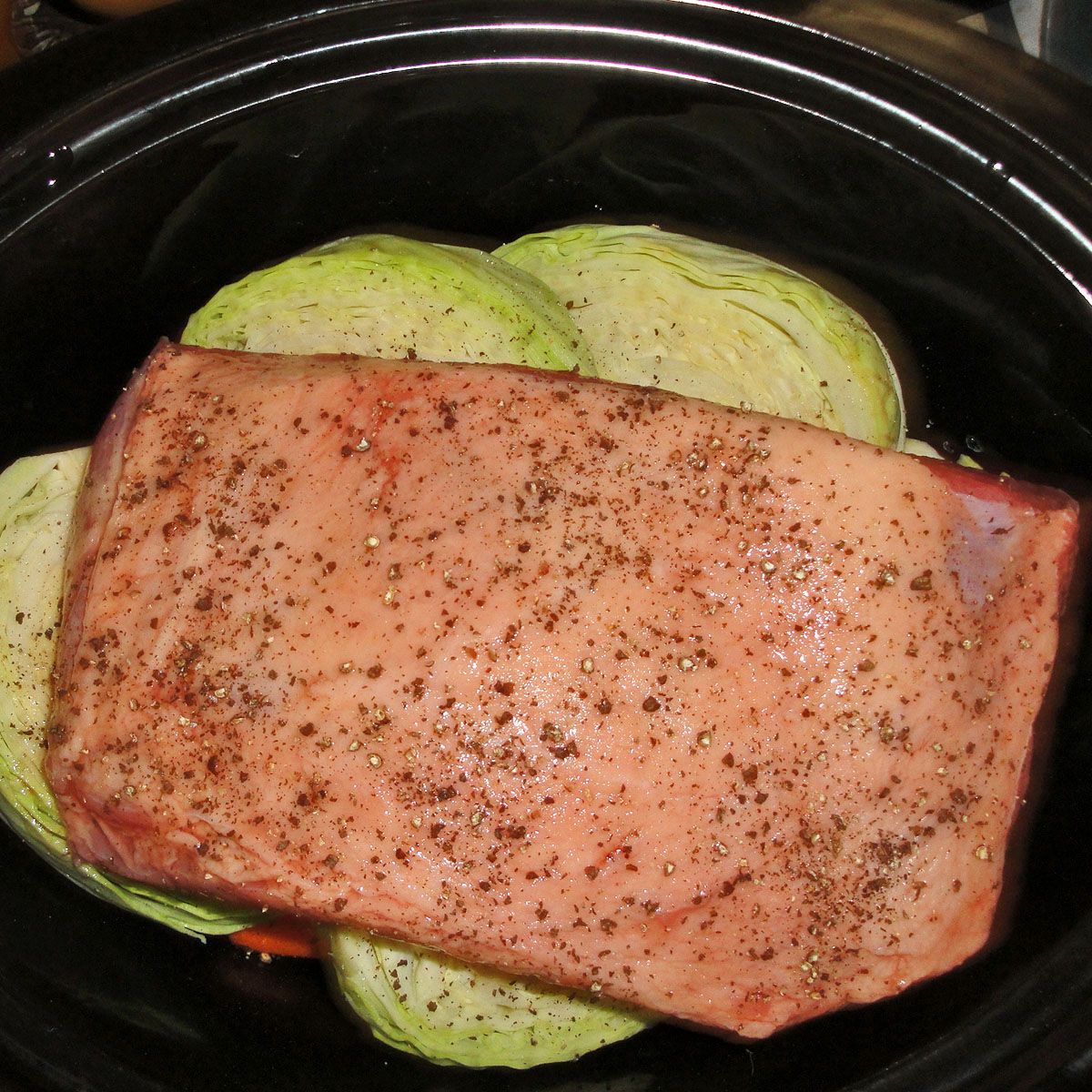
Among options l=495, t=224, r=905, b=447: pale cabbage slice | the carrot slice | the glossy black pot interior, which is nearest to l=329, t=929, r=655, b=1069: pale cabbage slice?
the glossy black pot interior

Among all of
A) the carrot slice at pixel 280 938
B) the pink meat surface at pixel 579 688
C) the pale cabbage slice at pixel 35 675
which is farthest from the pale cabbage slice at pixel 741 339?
the carrot slice at pixel 280 938

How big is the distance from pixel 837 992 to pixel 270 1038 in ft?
4.09

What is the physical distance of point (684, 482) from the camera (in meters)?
1.65

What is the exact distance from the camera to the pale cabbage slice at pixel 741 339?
2.17 m

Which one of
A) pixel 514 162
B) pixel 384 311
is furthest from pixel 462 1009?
pixel 514 162

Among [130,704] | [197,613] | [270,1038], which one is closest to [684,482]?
[197,613]

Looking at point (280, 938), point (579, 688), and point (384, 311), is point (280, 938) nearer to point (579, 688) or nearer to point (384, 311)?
point (579, 688)

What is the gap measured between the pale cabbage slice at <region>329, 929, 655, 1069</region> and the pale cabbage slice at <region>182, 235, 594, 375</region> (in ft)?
4.33

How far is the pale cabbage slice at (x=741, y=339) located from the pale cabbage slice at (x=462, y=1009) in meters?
→ 1.43

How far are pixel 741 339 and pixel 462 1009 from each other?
5.52ft

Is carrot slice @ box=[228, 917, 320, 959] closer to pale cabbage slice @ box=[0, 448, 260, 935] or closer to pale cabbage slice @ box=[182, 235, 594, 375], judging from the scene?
pale cabbage slice @ box=[0, 448, 260, 935]

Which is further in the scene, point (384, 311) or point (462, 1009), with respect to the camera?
point (384, 311)

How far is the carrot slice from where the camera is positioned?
2141mm

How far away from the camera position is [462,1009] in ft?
6.33
